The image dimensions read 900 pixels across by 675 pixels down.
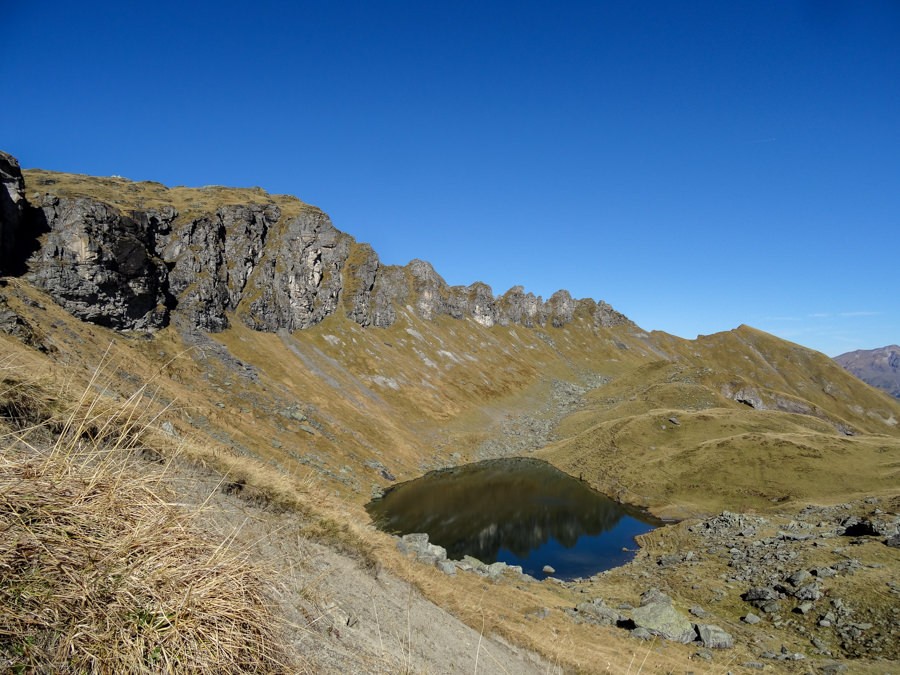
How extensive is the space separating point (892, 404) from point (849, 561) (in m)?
176

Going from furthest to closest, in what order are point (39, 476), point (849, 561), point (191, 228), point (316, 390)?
point (191, 228) < point (316, 390) < point (849, 561) < point (39, 476)

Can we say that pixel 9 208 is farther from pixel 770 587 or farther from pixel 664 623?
pixel 770 587

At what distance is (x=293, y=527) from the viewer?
32.2 feet

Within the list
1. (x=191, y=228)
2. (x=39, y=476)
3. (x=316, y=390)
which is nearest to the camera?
(x=39, y=476)

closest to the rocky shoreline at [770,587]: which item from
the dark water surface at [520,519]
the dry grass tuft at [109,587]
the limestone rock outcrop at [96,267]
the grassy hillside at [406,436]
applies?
the grassy hillside at [406,436]

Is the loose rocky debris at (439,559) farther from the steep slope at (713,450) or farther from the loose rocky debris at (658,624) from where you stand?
the steep slope at (713,450)

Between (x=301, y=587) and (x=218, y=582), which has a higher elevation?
(x=218, y=582)

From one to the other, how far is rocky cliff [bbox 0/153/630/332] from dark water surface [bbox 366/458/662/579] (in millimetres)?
51960

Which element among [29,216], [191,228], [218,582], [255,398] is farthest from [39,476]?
[191,228]

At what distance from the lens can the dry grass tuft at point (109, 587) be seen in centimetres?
276

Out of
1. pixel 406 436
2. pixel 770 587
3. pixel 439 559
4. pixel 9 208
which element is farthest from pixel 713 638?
pixel 9 208

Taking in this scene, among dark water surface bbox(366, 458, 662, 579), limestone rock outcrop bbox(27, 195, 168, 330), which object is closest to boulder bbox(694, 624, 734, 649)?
dark water surface bbox(366, 458, 662, 579)

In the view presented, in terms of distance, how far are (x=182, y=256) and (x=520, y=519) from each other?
81705mm

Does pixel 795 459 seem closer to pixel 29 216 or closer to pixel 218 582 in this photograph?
pixel 218 582
